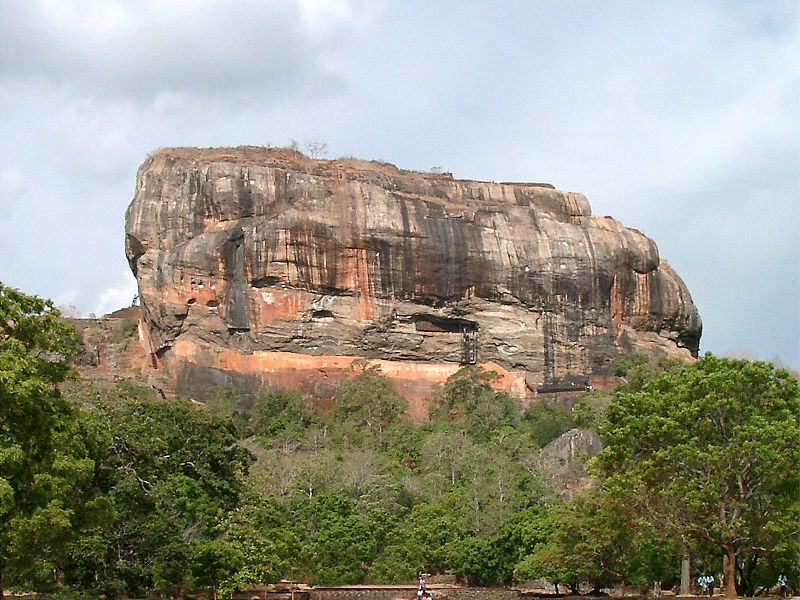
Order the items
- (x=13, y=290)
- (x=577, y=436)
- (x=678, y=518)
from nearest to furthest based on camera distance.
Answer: (x=13, y=290), (x=678, y=518), (x=577, y=436)

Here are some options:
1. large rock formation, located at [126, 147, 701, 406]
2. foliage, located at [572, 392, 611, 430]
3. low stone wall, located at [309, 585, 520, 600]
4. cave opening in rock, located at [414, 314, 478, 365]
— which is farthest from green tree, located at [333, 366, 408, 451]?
low stone wall, located at [309, 585, 520, 600]

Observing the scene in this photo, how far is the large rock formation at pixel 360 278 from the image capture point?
6425cm

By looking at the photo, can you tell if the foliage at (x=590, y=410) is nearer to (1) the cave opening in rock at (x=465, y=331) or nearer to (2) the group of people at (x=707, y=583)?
(1) the cave opening in rock at (x=465, y=331)

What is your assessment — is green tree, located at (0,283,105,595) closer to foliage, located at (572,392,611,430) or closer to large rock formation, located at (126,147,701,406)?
foliage, located at (572,392,611,430)

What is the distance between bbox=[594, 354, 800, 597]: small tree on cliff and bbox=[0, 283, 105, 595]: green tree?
12.2 meters

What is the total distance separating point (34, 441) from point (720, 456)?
14275 mm

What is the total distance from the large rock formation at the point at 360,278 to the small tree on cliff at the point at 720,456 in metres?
38.9

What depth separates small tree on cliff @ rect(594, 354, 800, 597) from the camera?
25.4 m

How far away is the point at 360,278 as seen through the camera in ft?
216

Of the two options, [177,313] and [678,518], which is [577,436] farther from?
[678,518]

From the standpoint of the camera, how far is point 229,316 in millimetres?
64125

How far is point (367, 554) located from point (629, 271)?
35.5 metres

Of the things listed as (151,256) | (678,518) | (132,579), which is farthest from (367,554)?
(151,256)

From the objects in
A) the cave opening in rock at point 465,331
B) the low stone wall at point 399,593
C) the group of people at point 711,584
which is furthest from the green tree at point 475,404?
the group of people at point 711,584
